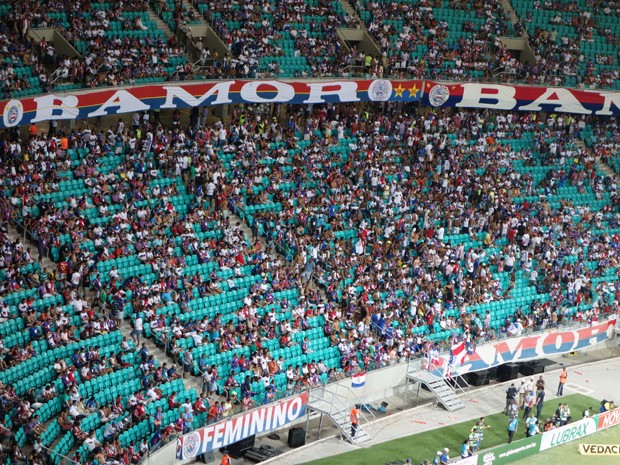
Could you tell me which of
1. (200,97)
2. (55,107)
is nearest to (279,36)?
(200,97)

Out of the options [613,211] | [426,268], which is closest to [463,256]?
[426,268]

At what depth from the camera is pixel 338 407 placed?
3359cm

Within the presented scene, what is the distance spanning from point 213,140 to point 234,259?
18.5ft

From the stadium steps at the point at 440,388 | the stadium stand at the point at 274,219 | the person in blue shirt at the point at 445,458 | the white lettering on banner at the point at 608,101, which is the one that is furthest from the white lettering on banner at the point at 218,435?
the white lettering on banner at the point at 608,101

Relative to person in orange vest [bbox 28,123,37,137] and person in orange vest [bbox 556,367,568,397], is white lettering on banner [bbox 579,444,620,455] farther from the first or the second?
person in orange vest [bbox 28,123,37,137]

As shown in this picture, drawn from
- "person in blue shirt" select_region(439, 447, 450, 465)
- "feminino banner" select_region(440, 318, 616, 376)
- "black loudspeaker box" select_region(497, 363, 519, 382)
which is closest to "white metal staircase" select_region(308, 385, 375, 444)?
"person in blue shirt" select_region(439, 447, 450, 465)

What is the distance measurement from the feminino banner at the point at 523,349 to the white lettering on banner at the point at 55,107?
14558mm

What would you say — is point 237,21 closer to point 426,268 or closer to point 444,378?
point 426,268

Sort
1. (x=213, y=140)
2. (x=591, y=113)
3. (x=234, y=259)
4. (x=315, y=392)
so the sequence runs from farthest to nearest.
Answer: (x=591, y=113)
(x=213, y=140)
(x=234, y=259)
(x=315, y=392)

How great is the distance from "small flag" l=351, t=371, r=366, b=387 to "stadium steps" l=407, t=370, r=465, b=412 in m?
2.15

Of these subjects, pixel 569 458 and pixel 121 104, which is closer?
pixel 569 458

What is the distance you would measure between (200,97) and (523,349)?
1478 centimetres

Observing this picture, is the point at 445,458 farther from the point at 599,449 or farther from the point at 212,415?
the point at 599,449

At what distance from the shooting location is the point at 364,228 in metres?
39.8
